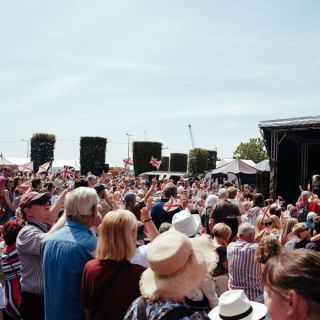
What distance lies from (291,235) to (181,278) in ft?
14.3

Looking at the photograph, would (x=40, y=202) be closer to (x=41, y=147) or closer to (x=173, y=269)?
(x=173, y=269)

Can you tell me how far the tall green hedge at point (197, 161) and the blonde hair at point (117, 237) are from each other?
144ft

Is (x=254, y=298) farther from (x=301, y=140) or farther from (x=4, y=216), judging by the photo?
(x=301, y=140)

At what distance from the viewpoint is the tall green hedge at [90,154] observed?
43250 mm

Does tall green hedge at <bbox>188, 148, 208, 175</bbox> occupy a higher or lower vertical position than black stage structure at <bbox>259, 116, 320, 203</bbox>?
lower

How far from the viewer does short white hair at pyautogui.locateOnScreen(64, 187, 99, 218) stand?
316 cm

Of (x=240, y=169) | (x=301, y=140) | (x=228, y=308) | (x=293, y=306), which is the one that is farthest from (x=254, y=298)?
(x=240, y=169)

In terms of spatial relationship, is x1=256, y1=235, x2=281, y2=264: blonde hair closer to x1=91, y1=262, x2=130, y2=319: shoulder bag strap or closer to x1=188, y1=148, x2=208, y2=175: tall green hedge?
x1=91, y1=262, x2=130, y2=319: shoulder bag strap

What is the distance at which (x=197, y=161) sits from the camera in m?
46.3

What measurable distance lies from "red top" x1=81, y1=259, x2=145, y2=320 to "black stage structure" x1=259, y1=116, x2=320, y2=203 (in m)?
15.6

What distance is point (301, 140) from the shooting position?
1895 centimetres

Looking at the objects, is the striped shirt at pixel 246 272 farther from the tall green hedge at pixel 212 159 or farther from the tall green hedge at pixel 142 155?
the tall green hedge at pixel 212 159

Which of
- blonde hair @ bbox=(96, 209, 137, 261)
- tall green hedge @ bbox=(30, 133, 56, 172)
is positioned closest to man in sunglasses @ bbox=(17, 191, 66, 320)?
blonde hair @ bbox=(96, 209, 137, 261)

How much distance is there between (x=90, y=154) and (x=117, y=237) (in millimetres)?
41226
